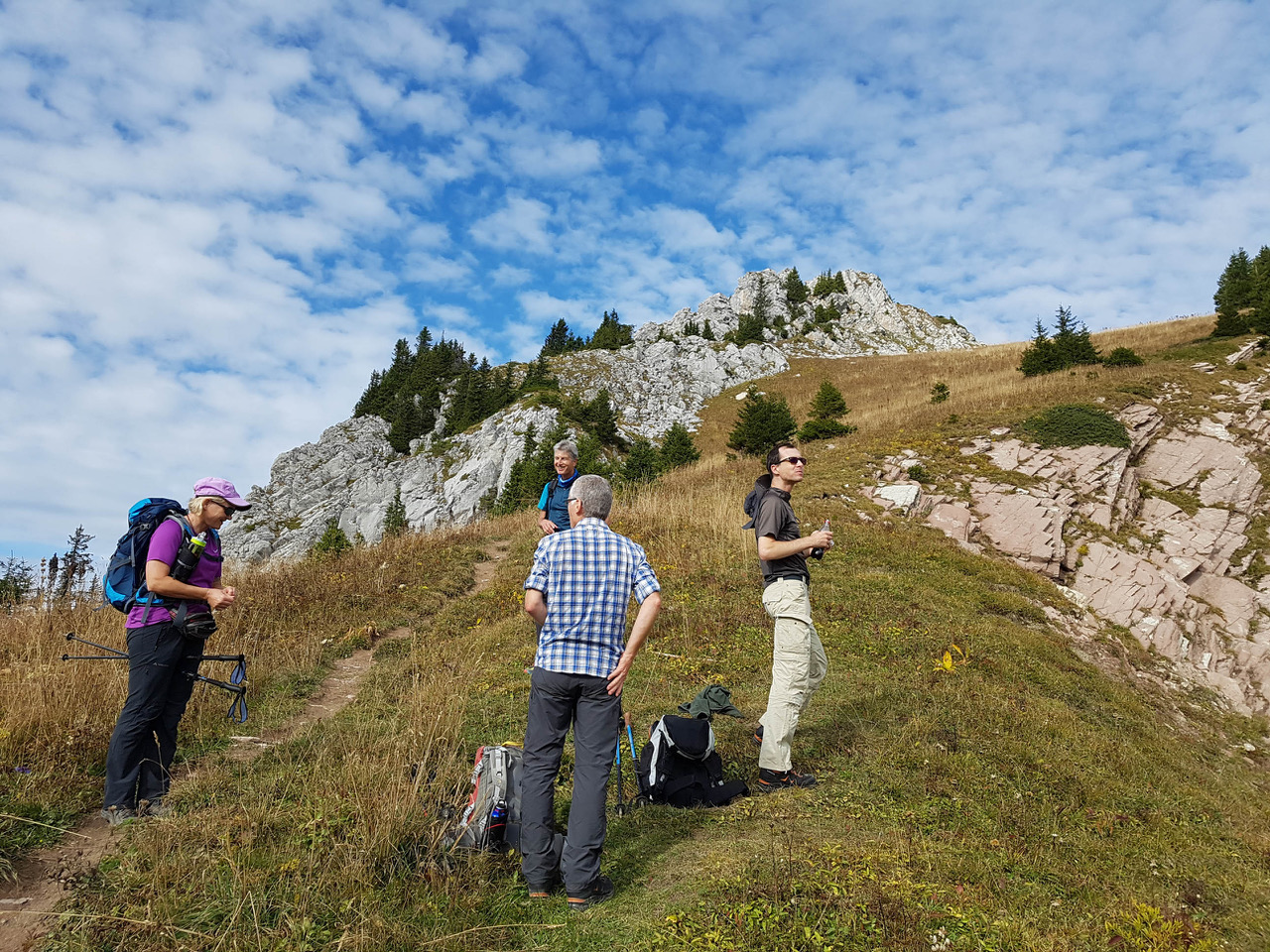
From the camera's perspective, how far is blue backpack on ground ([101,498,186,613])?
428 centimetres

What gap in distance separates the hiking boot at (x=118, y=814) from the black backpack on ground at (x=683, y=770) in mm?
3322

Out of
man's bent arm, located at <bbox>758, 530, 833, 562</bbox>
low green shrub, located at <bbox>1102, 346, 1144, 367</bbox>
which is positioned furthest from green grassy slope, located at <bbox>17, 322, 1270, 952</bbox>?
low green shrub, located at <bbox>1102, 346, 1144, 367</bbox>

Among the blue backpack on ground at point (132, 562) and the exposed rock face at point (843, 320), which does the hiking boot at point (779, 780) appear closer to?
the blue backpack on ground at point (132, 562)

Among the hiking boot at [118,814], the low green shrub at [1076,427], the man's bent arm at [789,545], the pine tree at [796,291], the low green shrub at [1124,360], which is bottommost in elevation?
the hiking boot at [118,814]

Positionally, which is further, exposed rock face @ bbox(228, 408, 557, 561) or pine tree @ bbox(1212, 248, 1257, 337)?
exposed rock face @ bbox(228, 408, 557, 561)

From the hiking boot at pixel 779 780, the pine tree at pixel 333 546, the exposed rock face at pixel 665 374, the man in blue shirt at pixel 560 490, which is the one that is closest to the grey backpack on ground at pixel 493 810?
the hiking boot at pixel 779 780

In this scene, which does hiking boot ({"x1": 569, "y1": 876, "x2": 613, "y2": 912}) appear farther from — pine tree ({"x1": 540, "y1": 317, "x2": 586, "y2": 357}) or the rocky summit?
pine tree ({"x1": 540, "y1": 317, "x2": 586, "y2": 357})

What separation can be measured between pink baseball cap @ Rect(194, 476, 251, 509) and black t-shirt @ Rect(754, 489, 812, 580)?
3728 mm

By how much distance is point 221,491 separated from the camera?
4594mm

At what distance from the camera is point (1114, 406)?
1570cm

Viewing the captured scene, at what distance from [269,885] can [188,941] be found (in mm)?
417

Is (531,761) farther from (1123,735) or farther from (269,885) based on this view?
(1123,735)

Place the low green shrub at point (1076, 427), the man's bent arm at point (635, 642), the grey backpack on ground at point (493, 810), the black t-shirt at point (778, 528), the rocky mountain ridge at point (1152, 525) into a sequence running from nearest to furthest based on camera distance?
the man's bent arm at point (635, 642)
the grey backpack on ground at point (493, 810)
the black t-shirt at point (778, 528)
the rocky mountain ridge at point (1152, 525)
the low green shrub at point (1076, 427)

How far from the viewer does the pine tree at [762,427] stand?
21.4 m
